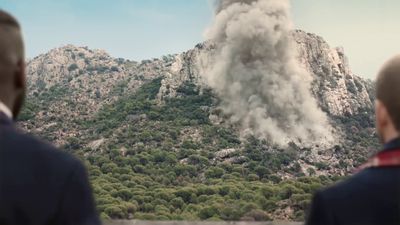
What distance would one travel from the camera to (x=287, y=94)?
9781 centimetres

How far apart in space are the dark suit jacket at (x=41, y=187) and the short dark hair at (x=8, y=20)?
348 mm

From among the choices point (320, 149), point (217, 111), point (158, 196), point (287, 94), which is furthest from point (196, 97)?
point (158, 196)

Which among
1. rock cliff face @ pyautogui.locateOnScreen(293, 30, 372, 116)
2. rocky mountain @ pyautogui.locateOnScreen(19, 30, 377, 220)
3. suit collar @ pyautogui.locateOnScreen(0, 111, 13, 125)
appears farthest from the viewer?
rock cliff face @ pyautogui.locateOnScreen(293, 30, 372, 116)

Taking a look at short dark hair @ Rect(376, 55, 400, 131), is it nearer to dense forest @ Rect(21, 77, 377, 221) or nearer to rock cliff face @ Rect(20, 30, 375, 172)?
dense forest @ Rect(21, 77, 377, 221)

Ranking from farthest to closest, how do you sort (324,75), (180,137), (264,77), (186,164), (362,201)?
1. (324,75)
2. (264,77)
3. (180,137)
4. (186,164)
5. (362,201)

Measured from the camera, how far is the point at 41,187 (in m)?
1.76

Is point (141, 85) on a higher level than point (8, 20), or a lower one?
higher

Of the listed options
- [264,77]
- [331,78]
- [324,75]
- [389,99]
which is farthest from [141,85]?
[389,99]

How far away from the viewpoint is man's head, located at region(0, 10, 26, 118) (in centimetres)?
187

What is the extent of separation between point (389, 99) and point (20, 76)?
1.19 meters

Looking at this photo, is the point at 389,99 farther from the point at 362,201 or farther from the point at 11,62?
the point at 11,62

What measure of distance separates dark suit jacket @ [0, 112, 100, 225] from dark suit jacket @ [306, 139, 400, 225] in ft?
2.43

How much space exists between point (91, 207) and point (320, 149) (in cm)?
8956

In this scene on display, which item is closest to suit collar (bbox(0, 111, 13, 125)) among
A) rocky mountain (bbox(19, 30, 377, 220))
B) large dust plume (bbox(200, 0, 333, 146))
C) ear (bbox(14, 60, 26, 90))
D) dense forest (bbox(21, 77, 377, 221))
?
ear (bbox(14, 60, 26, 90))
